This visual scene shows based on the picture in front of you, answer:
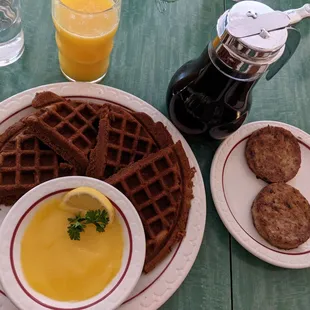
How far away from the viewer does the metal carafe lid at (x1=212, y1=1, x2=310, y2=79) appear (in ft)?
3.19

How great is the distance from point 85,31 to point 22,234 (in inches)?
22.3

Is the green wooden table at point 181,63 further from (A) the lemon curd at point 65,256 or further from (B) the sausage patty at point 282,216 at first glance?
(A) the lemon curd at point 65,256

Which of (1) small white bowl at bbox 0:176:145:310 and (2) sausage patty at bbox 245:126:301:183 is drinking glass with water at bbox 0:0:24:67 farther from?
(2) sausage patty at bbox 245:126:301:183

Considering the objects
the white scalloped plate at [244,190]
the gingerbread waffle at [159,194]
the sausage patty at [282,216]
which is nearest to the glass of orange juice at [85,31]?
the gingerbread waffle at [159,194]

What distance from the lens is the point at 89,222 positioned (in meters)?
1.02

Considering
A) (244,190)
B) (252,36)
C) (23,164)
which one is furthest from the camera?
(244,190)

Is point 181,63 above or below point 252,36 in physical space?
below

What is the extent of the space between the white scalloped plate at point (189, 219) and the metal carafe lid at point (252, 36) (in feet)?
0.97

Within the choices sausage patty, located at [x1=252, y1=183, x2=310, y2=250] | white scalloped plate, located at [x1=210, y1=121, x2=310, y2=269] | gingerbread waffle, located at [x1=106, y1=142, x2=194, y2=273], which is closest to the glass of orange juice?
gingerbread waffle, located at [x1=106, y1=142, x2=194, y2=273]

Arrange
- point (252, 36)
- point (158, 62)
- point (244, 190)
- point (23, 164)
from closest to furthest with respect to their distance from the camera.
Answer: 1. point (252, 36)
2. point (23, 164)
3. point (244, 190)
4. point (158, 62)

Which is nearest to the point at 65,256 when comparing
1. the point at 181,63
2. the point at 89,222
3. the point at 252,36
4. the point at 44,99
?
the point at 89,222

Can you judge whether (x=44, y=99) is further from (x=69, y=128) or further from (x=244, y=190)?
(x=244, y=190)

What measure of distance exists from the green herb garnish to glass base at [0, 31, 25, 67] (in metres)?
0.60

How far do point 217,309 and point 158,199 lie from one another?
32cm
